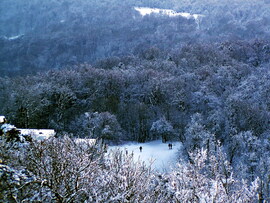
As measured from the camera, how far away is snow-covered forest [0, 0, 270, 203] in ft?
32.3

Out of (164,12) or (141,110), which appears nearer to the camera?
(141,110)

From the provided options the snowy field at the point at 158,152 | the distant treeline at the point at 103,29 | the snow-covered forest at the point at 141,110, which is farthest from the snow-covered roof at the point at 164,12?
the snowy field at the point at 158,152

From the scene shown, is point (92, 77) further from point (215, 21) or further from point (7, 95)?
point (215, 21)

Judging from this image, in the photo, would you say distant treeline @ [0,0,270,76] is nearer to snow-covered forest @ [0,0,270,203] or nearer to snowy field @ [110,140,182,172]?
snow-covered forest @ [0,0,270,203]

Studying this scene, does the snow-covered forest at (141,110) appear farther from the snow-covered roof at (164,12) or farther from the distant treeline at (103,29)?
the snow-covered roof at (164,12)

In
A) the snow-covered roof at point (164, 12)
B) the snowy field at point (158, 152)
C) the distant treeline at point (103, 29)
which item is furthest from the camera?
the snow-covered roof at point (164, 12)

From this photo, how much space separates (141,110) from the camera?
4634cm

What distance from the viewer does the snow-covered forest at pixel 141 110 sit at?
9.84 metres

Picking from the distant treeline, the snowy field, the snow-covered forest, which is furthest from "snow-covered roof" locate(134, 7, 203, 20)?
the snowy field

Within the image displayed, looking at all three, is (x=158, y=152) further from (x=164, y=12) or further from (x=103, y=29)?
(x=164, y=12)

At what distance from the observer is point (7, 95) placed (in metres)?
42.3

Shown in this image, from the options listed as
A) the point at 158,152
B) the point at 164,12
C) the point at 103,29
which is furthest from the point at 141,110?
the point at 164,12

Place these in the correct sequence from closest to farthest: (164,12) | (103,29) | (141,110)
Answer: (141,110), (103,29), (164,12)

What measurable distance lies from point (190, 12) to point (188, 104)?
368 feet
